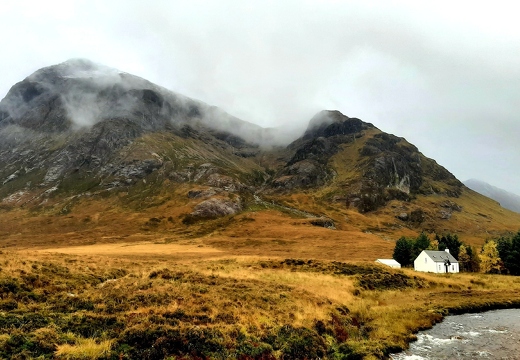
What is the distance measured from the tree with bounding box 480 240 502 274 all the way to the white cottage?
802 cm

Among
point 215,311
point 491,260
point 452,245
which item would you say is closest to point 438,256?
point 491,260

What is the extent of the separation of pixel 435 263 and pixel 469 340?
59.4m

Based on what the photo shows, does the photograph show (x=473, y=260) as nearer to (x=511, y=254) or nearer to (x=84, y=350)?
(x=511, y=254)

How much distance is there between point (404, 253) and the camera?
9662cm

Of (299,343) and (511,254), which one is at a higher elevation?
(299,343)

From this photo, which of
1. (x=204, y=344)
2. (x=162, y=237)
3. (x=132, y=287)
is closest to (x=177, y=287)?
(x=132, y=287)

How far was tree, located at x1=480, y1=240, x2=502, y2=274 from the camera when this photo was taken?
285 feet

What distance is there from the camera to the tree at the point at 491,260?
87.0 metres

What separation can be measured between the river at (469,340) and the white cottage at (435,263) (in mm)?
46102

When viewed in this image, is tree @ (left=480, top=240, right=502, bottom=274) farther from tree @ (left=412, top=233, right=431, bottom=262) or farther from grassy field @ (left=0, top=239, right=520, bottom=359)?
grassy field @ (left=0, top=239, right=520, bottom=359)

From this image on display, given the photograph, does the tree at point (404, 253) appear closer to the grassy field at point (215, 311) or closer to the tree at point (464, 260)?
the tree at point (464, 260)

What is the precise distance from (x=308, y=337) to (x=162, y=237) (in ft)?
446

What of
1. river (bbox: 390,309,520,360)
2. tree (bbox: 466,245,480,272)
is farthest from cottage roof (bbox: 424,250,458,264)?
river (bbox: 390,309,520,360)

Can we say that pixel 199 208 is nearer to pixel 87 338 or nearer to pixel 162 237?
pixel 162 237
